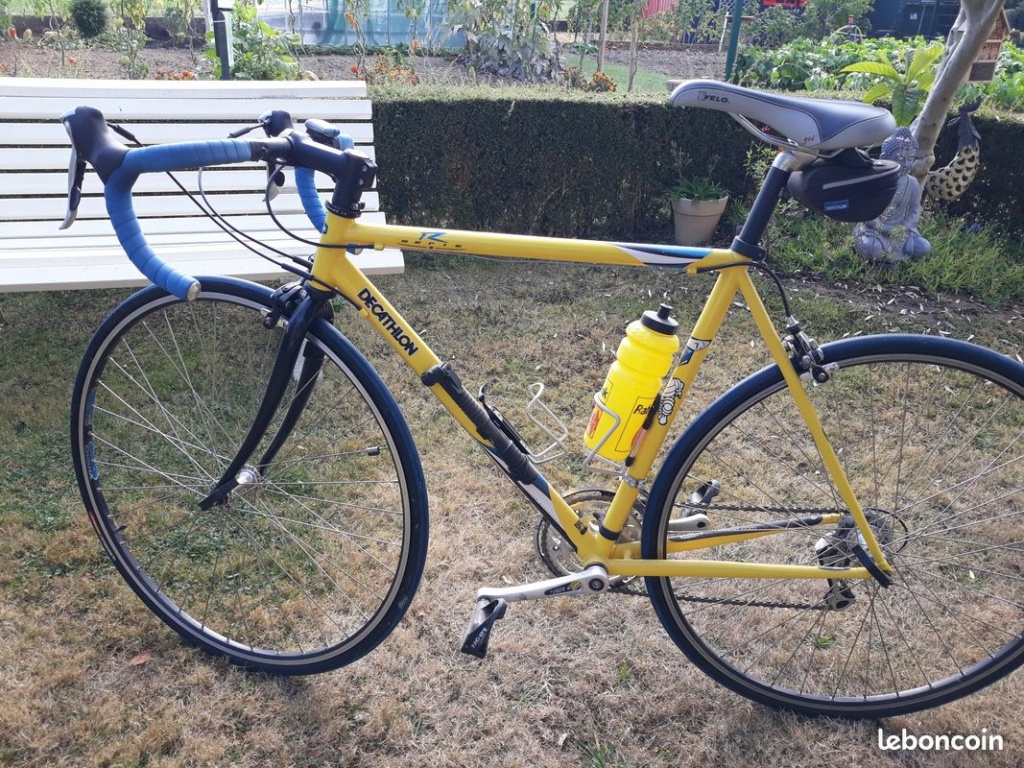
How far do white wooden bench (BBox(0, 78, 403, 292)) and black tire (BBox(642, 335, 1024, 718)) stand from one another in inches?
72.8

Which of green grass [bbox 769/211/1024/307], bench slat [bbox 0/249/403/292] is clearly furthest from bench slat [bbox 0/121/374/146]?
green grass [bbox 769/211/1024/307]

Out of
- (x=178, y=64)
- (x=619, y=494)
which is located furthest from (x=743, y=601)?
(x=178, y=64)

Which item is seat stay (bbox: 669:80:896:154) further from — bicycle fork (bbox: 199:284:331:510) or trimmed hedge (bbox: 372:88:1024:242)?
trimmed hedge (bbox: 372:88:1024:242)

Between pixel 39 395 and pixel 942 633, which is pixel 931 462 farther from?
pixel 39 395

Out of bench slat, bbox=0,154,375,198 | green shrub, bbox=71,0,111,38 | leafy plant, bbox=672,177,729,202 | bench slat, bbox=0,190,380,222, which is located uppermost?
green shrub, bbox=71,0,111,38

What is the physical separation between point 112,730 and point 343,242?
4.62 feet

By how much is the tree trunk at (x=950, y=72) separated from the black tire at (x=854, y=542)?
6.95ft

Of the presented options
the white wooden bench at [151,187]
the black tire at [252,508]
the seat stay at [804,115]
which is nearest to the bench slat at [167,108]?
the white wooden bench at [151,187]

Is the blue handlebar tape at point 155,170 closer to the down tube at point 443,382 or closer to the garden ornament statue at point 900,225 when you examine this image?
the down tube at point 443,382

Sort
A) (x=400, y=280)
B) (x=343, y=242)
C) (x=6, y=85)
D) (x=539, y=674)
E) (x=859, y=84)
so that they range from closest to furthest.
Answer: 1. (x=343, y=242)
2. (x=539, y=674)
3. (x=6, y=85)
4. (x=400, y=280)
5. (x=859, y=84)

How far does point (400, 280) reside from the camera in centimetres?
473

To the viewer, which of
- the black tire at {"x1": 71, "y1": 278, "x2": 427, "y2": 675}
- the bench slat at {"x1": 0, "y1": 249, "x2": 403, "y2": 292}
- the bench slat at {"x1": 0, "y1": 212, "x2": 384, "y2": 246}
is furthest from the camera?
the bench slat at {"x1": 0, "y1": 212, "x2": 384, "y2": 246}

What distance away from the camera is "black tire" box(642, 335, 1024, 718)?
1977mm

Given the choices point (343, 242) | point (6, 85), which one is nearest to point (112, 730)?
point (343, 242)
